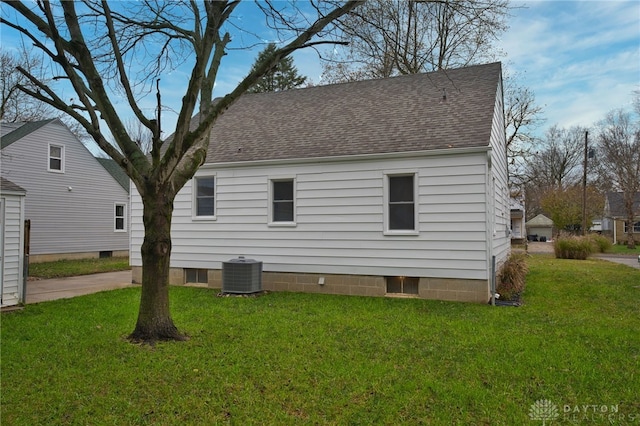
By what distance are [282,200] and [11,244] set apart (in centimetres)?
572

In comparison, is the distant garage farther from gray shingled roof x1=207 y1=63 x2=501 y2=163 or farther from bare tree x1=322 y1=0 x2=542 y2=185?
gray shingled roof x1=207 y1=63 x2=501 y2=163

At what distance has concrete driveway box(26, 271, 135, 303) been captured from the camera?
981 centimetres

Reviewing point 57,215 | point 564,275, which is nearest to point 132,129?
point 57,215

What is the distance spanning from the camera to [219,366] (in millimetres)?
4723

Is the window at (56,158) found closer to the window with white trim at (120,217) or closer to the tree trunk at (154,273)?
the window with white trim at (120,217)

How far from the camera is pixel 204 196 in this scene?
37.1ft

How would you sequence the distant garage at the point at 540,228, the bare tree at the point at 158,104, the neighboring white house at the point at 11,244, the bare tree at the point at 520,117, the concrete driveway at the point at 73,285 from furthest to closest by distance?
the distant garage at the point at 540,228, the bare tree at the point at 520,117, the concrete driveway at the point at 73,285, the neighboring white house at the point at 11,244, the bare tree at the point at 158,104

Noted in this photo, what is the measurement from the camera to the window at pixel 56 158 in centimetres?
1886

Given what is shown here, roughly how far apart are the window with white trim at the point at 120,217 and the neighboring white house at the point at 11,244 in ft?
48.2

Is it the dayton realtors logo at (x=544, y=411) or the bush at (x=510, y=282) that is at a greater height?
the bush at (x=510, y=282)

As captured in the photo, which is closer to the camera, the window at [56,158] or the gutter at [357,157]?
the gutter at [357,157]

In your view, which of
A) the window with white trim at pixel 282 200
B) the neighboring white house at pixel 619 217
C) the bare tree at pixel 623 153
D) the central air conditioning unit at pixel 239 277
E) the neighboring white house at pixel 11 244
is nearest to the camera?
the neighboring white house at pixel 11 244

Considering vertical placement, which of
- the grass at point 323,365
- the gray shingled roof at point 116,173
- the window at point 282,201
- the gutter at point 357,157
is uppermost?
the gray shingled roof at point 116,173

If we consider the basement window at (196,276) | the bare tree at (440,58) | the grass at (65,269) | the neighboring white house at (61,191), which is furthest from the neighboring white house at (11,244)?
the neighboring white house at (61,191)
